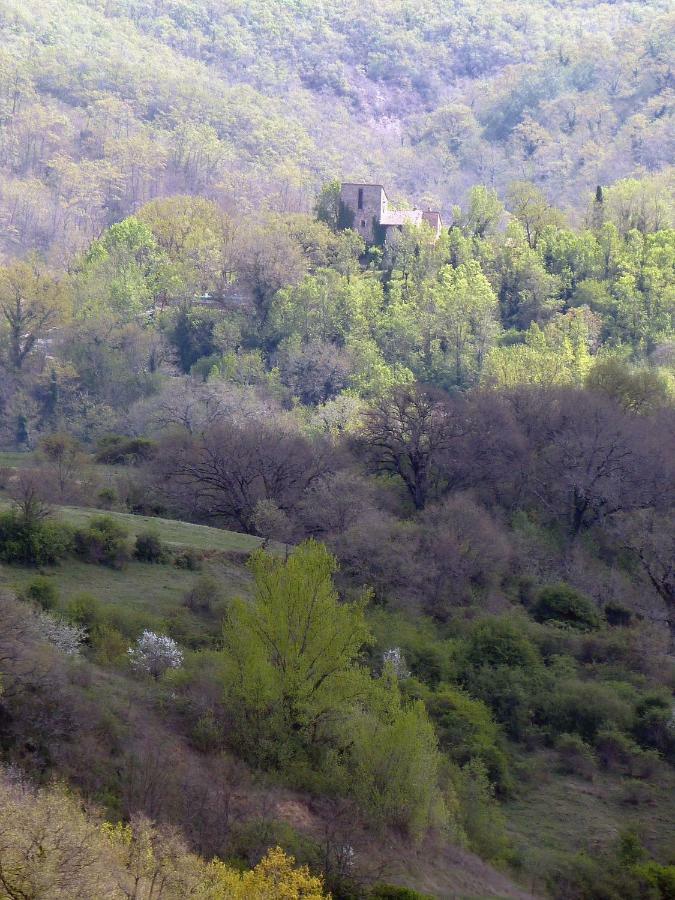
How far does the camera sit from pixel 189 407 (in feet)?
201

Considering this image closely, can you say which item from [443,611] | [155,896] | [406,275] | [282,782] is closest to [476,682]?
[443,611]

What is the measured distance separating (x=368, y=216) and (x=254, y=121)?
7123 centimetres

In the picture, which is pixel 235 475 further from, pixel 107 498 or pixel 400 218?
pixel 400 218

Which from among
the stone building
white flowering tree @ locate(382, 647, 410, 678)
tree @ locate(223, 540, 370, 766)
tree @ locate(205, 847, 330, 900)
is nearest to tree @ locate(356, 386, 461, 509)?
white flowering tree @ locate(382, 647, 410, 678)

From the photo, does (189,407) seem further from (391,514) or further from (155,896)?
(155,896)

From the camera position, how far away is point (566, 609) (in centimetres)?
3906

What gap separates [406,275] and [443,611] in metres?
43.7

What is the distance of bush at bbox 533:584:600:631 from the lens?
3853cm

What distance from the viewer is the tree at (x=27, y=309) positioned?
71375 millimetres

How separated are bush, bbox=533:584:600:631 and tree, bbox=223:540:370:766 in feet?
43.3

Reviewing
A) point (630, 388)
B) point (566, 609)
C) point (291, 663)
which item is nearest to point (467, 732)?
point (291, 663)

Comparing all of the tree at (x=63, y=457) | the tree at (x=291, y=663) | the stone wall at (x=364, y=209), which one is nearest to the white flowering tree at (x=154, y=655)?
the tree at (x=291, y=663)

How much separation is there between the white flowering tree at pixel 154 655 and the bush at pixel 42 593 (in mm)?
2583

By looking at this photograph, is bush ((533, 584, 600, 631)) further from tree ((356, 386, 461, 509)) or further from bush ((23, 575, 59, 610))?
bush ((23, 575, 59, 610))
